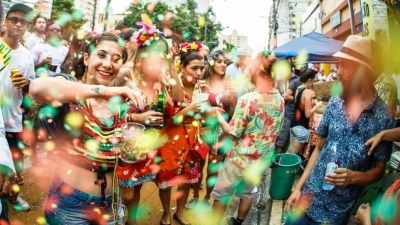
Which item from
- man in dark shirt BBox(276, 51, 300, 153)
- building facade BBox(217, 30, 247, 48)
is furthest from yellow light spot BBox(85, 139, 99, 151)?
building facade BBox(217, 30, 247, 48)

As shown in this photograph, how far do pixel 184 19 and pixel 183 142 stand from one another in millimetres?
43008

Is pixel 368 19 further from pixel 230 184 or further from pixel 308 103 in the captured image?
pixel 308 103

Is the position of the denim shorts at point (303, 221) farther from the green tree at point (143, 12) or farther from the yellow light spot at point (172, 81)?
the green tree at point (143, 12)

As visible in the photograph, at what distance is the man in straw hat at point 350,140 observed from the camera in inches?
82.4

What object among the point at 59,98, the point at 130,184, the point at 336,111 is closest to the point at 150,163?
the point at 130,184

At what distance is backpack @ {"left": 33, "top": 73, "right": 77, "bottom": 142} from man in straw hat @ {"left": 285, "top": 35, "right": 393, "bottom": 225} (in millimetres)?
1744

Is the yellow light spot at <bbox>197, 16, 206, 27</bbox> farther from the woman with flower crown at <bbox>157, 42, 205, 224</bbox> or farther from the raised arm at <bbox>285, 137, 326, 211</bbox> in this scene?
the raised arm at <bbox>285, 137, 326, 211</bbox>

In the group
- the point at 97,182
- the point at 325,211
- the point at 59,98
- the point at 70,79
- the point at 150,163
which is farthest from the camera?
the point at 150,163

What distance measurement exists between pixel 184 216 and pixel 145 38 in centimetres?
238

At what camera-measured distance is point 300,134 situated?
18.1ft

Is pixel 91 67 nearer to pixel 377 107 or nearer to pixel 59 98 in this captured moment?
pixel 59 98

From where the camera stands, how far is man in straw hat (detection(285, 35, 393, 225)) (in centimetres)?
209

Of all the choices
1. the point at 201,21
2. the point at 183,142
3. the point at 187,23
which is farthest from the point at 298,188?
the point at 201,21

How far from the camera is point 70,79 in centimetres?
185
